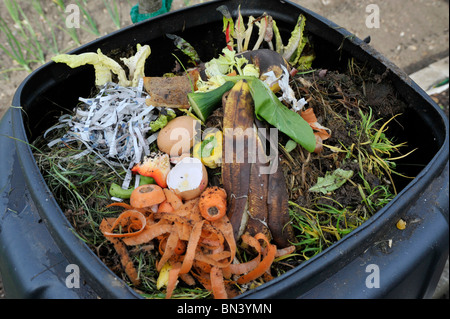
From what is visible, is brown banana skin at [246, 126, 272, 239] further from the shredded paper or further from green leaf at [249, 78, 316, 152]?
the shredded paper

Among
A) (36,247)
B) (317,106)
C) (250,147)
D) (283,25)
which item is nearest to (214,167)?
(250,147)

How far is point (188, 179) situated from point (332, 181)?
2.32ft

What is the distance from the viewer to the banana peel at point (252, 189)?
1.69m

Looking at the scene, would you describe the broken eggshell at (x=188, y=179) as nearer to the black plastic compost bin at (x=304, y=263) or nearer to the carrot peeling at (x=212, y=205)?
the carrot peeling at (x=212, y=205)

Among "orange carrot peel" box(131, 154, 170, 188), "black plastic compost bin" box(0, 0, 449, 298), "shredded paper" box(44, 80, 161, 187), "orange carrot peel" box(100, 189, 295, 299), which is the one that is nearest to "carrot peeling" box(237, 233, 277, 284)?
"orange carrot peel" box(100, 189, 295, 299)

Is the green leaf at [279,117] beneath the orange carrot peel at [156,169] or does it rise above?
above

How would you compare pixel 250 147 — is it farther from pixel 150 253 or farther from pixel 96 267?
pixel 96 267

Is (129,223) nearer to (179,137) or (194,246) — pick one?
(194,246)

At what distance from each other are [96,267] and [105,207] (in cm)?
57

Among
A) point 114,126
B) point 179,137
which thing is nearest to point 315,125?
point 179,137

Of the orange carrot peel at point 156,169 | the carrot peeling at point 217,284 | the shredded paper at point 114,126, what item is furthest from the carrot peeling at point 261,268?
the shredded paper at point 114,126

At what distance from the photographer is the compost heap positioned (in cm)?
160

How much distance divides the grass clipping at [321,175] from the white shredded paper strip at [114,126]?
0.20 feet

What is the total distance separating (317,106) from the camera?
81.7 inches
